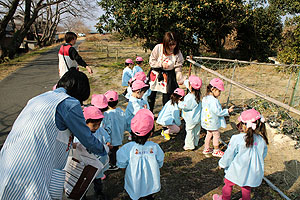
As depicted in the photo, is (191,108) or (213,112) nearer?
(213,112)

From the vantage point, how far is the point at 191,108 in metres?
3.87

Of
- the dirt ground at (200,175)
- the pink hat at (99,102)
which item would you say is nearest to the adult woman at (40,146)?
the pink hat at (99,102)

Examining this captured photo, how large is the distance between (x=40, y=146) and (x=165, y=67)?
3242mm

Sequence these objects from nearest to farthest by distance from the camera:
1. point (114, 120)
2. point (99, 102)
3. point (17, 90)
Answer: point (99, 102) → point (114, 120) → point (17, 90)

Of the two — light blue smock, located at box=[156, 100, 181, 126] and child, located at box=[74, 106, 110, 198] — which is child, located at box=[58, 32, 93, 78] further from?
child, located at box=[74, 106, 110, 198]

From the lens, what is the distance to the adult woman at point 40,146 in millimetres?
1535

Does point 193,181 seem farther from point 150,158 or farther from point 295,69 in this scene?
point 295,69

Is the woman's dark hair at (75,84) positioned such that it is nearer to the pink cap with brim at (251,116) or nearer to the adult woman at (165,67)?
the pink cap with brim at (251,116)

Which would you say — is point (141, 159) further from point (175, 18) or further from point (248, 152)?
point (175, 18)

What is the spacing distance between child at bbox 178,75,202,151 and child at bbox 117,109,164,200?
61.5 inches

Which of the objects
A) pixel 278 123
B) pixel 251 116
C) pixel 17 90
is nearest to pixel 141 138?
pixel 251 116

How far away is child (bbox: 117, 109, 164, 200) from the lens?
7.68 ft

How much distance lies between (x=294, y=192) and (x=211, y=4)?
884cm

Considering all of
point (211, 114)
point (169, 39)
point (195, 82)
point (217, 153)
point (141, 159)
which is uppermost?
point (169, 39)
